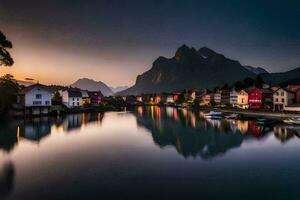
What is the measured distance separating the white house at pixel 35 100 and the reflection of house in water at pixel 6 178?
46.3 metres

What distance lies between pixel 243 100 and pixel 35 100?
2593 inches

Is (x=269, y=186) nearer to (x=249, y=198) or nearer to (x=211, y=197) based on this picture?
(x=249, y=198)

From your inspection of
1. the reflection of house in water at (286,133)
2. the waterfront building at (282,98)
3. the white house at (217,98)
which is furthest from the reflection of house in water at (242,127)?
the white house at (217,98)

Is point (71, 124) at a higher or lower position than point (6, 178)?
higher

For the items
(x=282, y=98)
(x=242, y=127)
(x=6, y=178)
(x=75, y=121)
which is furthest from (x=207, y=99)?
(x=6, y=178)

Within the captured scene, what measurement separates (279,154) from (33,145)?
94.0ft

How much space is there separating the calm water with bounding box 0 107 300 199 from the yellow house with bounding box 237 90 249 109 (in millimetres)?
47936

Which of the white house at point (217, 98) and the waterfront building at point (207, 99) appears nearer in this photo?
the white house at point (217, 98)

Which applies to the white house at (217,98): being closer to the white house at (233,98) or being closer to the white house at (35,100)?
the white house at (233,98)

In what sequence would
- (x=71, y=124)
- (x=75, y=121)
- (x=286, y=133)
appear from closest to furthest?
(x=286, y=133) → (x=71, y=124) → (x=75, y=121)

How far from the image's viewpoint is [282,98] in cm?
6397

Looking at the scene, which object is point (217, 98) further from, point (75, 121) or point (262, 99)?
point (75, 121)

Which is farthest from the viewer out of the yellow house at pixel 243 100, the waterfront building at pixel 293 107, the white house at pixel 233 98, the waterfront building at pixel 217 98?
the waterfront building at pixel 217 98

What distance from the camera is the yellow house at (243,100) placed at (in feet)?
261
